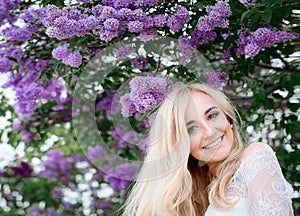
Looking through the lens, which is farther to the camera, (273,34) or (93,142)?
(93,142)

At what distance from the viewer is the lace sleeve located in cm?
179

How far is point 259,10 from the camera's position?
2223 millimetres

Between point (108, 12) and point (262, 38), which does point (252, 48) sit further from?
point (108, 12)

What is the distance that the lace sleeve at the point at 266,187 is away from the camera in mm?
1788

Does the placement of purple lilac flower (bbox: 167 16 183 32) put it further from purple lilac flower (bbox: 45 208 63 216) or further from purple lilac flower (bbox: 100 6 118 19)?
purple lilac flower (bbox: 45 208 63 216)

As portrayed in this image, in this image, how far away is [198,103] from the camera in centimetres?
203

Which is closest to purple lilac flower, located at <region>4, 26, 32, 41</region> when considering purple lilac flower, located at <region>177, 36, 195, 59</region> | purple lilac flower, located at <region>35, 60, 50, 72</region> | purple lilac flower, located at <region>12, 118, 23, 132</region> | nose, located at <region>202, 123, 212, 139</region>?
purple lilac flower, located at <region>35, 60, 50, 72</region>

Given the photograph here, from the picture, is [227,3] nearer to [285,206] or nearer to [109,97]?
[285,206]

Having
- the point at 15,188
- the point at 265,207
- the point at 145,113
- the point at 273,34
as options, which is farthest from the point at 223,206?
the point at 15,188

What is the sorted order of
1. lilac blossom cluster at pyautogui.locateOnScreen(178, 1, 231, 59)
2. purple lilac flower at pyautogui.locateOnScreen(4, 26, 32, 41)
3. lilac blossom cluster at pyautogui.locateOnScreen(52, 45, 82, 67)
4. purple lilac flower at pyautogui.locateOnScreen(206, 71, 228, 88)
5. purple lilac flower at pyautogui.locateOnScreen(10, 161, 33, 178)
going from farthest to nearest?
purple lilac flower at pyautogui.locateOnScreen(10, 161, 33, 178), purple lilac flower at pyautogui.locateOnScreen(4, 26, 32, 41), purple lilac flower at pyautogui.locateOnScreen(206, 71, 228, 88), lilac blossom cluster at pyautogui.locateOnScreen(52, 45, 82, 67), lilac blossom cluster at pyautogui.locateOnScreen(178, 1, 231, 59)

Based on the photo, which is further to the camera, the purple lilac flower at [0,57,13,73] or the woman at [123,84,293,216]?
the purple lilac flower at [0,57,13,73]

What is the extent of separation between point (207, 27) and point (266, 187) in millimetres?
678

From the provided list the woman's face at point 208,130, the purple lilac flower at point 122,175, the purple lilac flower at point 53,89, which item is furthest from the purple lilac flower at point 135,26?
the purple lilac flower at point 53,89

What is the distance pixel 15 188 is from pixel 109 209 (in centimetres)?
63
